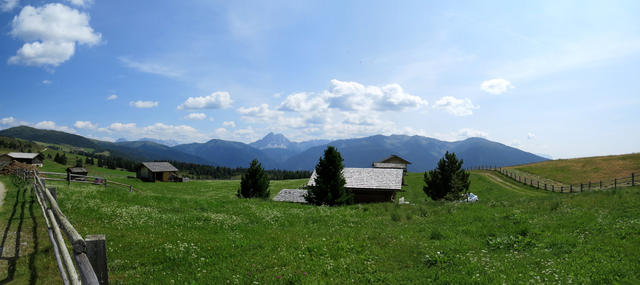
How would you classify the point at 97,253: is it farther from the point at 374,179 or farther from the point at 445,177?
the point at 445,177

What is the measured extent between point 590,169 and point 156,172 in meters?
142

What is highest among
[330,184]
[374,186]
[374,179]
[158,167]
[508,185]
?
[330,184]

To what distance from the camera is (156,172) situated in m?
117

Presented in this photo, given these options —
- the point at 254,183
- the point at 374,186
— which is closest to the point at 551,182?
the point at 374,186

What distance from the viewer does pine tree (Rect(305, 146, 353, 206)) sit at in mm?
35309

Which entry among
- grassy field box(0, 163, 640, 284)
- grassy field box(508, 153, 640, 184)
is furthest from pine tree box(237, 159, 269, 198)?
grassy field box(508, 153, 640, 184)

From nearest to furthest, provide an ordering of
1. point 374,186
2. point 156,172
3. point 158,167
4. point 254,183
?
point 374,186 < point 254,183 < point 156,172 < point 158,167

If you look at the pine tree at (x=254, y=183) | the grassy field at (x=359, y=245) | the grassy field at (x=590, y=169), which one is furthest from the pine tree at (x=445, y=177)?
the grassy field at (x=590, y=169)

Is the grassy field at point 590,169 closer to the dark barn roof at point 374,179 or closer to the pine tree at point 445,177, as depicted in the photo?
the pine tree at point 445,177

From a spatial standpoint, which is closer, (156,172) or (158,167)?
(156,172)

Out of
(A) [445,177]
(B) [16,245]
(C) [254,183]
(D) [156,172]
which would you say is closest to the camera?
(B) [16,245]

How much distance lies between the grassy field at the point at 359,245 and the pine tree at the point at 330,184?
14.9 metres

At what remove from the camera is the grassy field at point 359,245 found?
29.1ft

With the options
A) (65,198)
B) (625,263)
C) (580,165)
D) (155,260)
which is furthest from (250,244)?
(580,165)
